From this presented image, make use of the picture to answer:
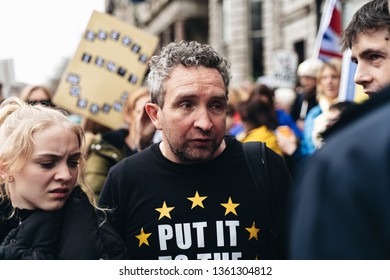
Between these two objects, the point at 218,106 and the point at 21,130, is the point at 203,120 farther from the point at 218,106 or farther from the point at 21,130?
the point at 21,130

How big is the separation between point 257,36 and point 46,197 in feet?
87.1

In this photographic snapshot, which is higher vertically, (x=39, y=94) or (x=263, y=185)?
(x=39, y=94)

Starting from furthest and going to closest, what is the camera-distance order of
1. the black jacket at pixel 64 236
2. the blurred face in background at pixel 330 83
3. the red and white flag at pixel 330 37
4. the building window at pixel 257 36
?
the building window at pixel 257 36
the red and white flag at pixel 330 37
the blurred face in background at pixel 330 83
the black jacket at pixel 64 236

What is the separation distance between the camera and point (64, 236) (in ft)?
6.77

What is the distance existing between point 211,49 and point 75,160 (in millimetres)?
663

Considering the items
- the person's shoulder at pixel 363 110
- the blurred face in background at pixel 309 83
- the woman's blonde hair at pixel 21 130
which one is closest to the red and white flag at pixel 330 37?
the blurred face in background at pixel 309 83

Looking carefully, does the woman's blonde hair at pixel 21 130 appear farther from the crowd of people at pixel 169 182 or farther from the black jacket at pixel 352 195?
the black jacket at pixel 352 195

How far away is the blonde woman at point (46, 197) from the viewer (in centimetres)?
204

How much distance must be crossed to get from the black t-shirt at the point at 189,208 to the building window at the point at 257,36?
83.0 feet

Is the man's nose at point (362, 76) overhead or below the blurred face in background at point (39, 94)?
below

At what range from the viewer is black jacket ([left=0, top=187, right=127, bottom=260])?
201 cm

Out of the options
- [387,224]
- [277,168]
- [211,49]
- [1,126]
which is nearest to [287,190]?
[277,168]

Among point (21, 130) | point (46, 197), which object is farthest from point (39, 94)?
point (46, 197)
